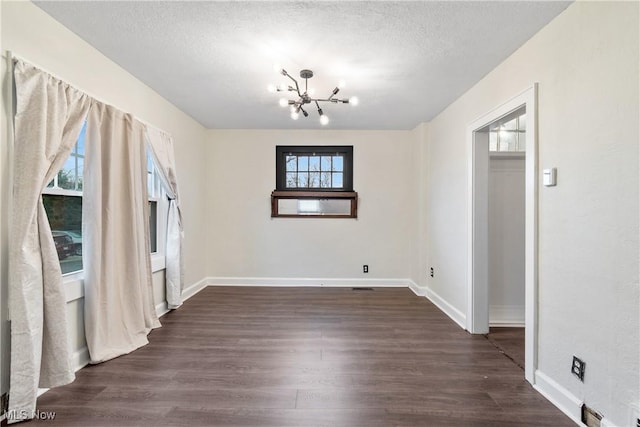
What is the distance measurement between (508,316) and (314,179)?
3113 mm

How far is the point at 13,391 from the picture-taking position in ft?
5.59

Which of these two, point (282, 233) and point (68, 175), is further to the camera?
point (282, 233)

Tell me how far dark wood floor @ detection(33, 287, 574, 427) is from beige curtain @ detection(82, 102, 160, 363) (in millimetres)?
221

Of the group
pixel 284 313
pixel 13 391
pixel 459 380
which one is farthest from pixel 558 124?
pixel 13 391

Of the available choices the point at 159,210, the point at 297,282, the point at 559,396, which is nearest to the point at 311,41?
the point at 159,210

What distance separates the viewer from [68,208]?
2.30 m

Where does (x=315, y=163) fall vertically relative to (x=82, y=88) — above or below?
below

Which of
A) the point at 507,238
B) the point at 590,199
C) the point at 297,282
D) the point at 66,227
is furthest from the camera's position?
the point at 297,282

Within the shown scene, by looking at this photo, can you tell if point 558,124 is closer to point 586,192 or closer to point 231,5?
point 586,192

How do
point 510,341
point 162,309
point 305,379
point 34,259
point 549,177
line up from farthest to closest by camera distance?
point 162,309 < point 510,341 < point 305,379 < point 549,177 < point 34,259

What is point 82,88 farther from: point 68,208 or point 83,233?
point 83,233

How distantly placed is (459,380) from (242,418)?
1499 millimetres

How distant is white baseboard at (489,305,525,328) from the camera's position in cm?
324

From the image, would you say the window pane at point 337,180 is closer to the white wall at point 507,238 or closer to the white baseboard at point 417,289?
the white baseboard at point 417,289
